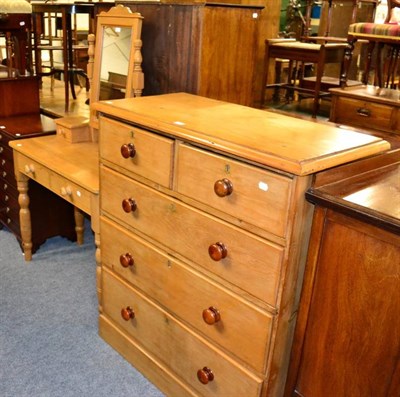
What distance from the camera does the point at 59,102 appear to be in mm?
4531

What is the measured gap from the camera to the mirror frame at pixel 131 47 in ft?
7.84

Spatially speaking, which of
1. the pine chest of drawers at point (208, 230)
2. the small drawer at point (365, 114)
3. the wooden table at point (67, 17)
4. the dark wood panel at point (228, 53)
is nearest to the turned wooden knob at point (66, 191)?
the pine chest of drawers at point (208, 230)

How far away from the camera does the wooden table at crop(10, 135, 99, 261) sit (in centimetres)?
215

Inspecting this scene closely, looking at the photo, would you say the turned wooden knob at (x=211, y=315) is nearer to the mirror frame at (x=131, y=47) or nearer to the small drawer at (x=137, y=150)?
the small drawer at (x=137, y=150)

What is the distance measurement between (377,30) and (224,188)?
3257 millimetres

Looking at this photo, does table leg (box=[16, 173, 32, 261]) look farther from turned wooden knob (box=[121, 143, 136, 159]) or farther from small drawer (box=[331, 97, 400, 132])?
small drawer (box=[331, 97, 400, 132])

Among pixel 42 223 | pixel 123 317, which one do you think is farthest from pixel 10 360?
pixel 42 223

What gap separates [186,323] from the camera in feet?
5.75

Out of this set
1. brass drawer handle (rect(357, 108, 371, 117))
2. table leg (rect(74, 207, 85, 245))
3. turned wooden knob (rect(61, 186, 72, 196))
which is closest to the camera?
turned wooden knob (rect(61, 186, 72, 196))

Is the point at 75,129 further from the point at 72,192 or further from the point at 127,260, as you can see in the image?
the point at 127,260

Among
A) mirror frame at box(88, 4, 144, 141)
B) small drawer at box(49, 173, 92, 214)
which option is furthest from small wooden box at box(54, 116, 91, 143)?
small drawer at box(49, 173, 92, 214)

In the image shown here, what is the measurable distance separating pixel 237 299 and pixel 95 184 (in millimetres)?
905

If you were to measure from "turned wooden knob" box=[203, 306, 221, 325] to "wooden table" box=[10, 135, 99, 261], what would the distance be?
0.71 metres

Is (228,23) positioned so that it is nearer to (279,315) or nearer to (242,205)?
(242,205)
